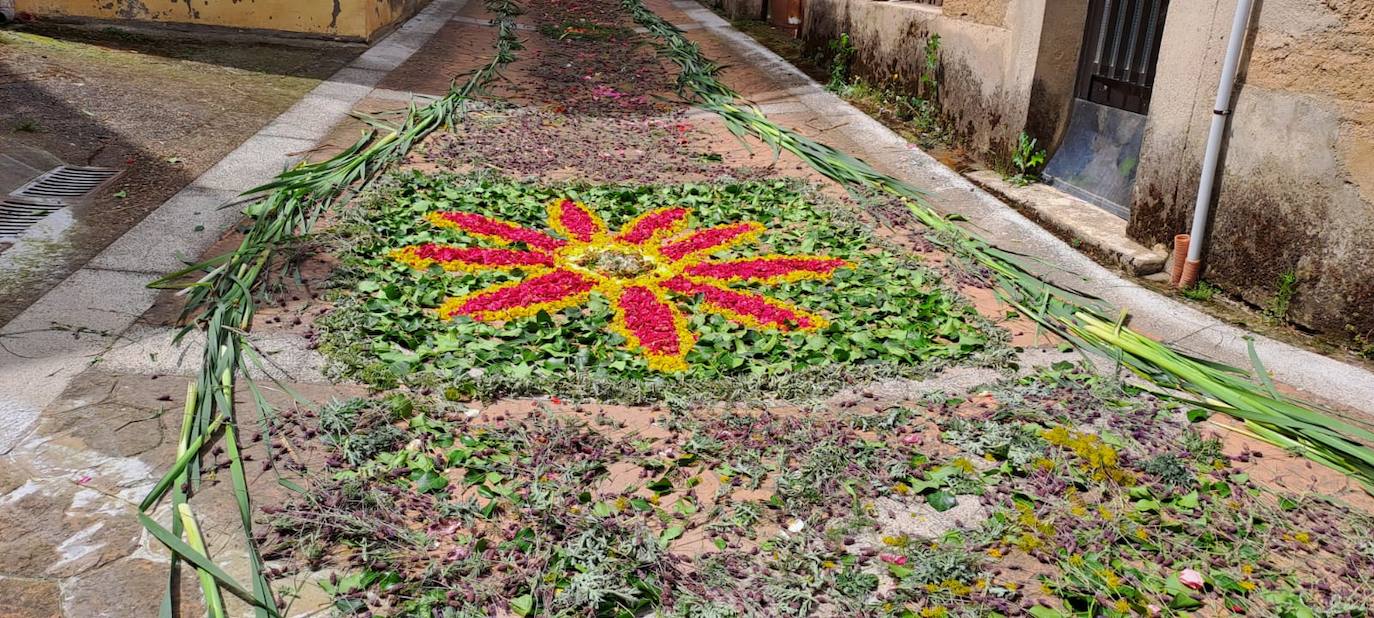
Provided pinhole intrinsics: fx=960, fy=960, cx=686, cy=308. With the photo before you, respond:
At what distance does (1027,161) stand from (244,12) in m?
7.66

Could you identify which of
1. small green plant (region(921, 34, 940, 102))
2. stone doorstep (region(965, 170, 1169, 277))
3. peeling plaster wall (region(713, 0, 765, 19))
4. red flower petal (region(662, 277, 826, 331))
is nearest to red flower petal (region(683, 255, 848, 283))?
red flower petal (region(662, 277, 826, 331))

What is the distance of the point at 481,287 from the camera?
4938mm

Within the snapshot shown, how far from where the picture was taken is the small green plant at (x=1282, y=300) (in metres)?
4.62

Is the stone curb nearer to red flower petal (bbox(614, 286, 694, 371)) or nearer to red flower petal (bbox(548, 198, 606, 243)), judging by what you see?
red flower petal (bbox(548, 198, 606, 243))

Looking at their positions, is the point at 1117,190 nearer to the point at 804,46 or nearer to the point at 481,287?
the point at 481,287

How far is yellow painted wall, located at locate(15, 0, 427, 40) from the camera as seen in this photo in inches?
362

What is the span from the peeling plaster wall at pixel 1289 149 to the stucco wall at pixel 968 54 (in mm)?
1658

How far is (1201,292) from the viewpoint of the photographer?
504 centimetres

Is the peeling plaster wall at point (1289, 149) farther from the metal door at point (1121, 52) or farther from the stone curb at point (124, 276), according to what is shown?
the stone curb at point (124, 276)

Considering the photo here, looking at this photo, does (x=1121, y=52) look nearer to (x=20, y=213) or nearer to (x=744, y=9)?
(x=20, y=213)

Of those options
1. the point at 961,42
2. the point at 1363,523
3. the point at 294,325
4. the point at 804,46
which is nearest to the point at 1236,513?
the point at 1363,523

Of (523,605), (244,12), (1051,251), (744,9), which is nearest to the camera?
(523,605)

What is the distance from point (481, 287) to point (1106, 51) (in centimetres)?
450

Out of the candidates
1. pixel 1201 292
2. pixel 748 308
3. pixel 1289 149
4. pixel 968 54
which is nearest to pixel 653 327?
pixel 748 308
